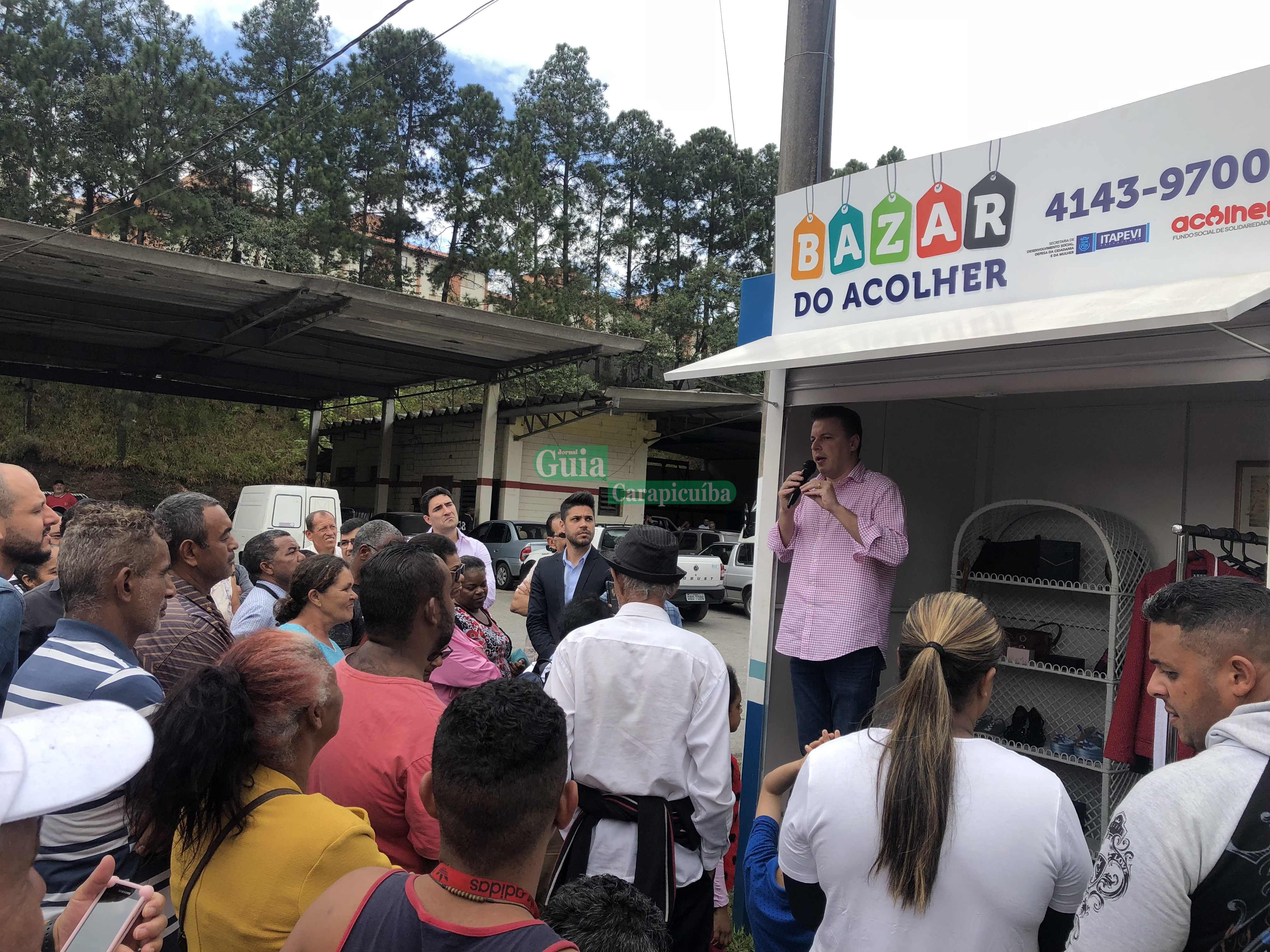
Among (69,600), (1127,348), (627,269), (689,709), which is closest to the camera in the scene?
(69,600)

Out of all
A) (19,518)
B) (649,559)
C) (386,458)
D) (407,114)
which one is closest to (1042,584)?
(649,559)

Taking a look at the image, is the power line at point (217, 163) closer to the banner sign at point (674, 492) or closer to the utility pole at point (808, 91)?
the utility pole at point (808, 91)

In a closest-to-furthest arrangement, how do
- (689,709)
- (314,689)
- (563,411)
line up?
(314,689) → (689,709) → (563,411)

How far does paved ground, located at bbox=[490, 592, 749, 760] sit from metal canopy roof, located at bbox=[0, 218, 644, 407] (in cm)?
566

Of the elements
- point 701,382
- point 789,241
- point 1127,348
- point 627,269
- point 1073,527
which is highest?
point 627,269

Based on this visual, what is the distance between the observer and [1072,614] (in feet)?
Answer: 14.8

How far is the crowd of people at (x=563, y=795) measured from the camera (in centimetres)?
135

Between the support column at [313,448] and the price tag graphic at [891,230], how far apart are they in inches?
892

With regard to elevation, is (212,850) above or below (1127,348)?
below

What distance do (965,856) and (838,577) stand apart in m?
2.09

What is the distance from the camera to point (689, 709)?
104 inches

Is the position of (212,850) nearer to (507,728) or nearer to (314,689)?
(314,689)

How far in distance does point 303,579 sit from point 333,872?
6.23 ft

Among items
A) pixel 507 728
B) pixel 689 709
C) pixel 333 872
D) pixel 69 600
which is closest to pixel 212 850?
pixel 333 872
